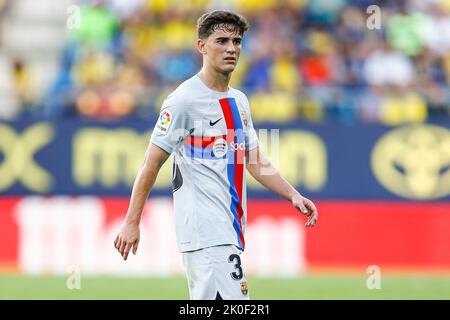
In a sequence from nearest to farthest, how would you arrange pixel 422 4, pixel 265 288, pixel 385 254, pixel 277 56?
pixel 265 288, pixel 385 254, pixel 277 56, pixel 422 4

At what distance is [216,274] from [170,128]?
940 mm

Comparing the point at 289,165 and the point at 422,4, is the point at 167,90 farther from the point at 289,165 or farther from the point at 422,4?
the point at 422,4

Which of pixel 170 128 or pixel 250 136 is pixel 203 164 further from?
pixel 250 136

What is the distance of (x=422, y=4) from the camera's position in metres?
18.6

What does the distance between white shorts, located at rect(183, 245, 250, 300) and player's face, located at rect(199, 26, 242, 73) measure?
3.75ft

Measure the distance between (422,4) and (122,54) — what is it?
5.33 metres

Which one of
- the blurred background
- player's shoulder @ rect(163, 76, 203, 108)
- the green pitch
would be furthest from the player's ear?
the blurred background

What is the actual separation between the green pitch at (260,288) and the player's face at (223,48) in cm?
533

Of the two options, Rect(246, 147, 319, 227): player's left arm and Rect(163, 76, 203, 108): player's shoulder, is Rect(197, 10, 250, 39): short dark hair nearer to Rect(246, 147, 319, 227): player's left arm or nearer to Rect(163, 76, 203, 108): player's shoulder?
Rect(163, 76, 203, 108): player's shoulder

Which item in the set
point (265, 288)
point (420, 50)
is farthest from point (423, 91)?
point (265, 288)

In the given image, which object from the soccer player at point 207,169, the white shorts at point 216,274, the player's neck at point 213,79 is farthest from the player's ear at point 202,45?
the white shorts at point 216,274

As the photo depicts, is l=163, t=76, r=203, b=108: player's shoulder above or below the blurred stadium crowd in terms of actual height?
below

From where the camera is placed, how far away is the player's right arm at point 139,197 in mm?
6535

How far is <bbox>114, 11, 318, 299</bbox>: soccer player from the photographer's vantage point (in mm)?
6566
